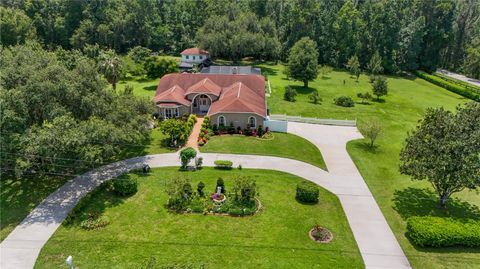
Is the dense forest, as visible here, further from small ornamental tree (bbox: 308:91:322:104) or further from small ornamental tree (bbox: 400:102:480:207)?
small ornamental tree (bbox: 400:102:480:207)

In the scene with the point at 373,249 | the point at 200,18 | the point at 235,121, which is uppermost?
the point at 200,18

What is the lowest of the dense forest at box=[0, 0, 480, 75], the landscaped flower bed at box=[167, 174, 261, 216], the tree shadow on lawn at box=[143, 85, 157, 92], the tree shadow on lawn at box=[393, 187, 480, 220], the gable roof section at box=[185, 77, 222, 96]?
the tree shadow on lawn at box=[393, 187, 480, 220]

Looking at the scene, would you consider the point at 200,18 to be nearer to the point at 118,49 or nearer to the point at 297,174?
the point at 118,49

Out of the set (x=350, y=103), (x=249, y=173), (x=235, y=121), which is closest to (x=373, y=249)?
(x=249, y=173)

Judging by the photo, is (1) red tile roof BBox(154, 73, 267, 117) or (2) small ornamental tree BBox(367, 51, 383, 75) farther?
(2) small ornamental tree BBox(367, 51, 383, 75)

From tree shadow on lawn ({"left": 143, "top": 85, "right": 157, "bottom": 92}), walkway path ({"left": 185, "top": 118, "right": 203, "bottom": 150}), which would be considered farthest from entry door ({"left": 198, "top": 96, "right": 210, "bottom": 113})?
tree shadow on lawn ({"left": 143, "top": 85, "right": 157, "bottom": 92})

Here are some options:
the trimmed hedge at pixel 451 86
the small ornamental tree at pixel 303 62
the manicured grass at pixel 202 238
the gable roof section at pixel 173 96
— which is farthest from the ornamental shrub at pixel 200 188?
the trimmed hedge at pixel 451 86

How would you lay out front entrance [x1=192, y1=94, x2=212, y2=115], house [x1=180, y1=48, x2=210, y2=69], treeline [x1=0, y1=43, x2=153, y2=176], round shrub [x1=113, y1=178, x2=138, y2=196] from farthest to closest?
house [x1=180, y1=48, x2=210, y2=69]
front entrance [x1=192, y1=94, x2=212, y2=115]
round shrub [x1=113, y1=178, x2=138, y2=196]
treeline [x1=0, y1=43, x2=153, y2=176]
